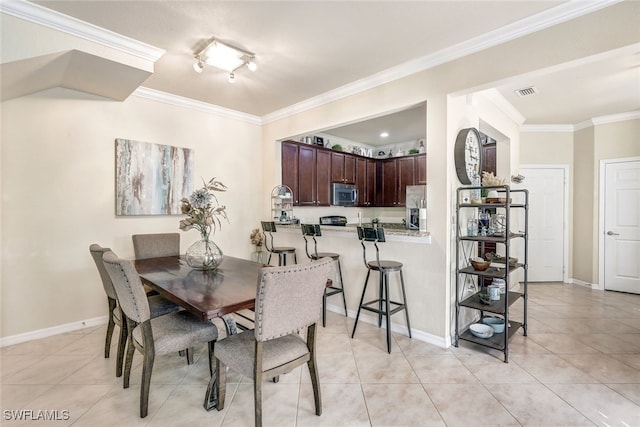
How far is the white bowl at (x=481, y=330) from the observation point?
2.74 meters

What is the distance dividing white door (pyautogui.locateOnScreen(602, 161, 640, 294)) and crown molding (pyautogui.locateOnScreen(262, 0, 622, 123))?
3.77 m

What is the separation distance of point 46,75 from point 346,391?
353 centimetres

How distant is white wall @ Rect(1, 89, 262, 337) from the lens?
280 centimetres

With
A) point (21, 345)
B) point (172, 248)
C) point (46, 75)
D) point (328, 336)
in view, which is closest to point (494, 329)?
point (328, 336)

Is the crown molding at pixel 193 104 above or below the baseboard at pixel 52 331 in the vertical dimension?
above

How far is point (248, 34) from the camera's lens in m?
2.45

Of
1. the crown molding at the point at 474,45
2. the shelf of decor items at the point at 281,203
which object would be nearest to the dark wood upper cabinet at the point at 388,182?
the shelf of decor items at the point at 281,203

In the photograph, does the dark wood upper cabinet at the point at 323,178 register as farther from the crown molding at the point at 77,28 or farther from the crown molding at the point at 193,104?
the crown molding at the point at 77,28

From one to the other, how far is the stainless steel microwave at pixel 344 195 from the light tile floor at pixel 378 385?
2.72m

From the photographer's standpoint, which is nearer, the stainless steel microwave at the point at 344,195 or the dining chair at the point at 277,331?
the dining chair at the point at 277,331

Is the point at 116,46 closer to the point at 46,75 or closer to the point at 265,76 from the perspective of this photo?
the point at 46,75

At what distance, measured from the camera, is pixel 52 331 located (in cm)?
301

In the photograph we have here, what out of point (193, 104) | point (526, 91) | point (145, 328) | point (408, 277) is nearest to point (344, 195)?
point (408, 277)

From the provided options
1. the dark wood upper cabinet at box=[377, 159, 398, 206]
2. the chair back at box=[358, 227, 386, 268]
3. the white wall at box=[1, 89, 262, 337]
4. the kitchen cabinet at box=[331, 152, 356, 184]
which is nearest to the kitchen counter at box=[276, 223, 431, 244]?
the chair back at box=[358, 227, 386, 268]
